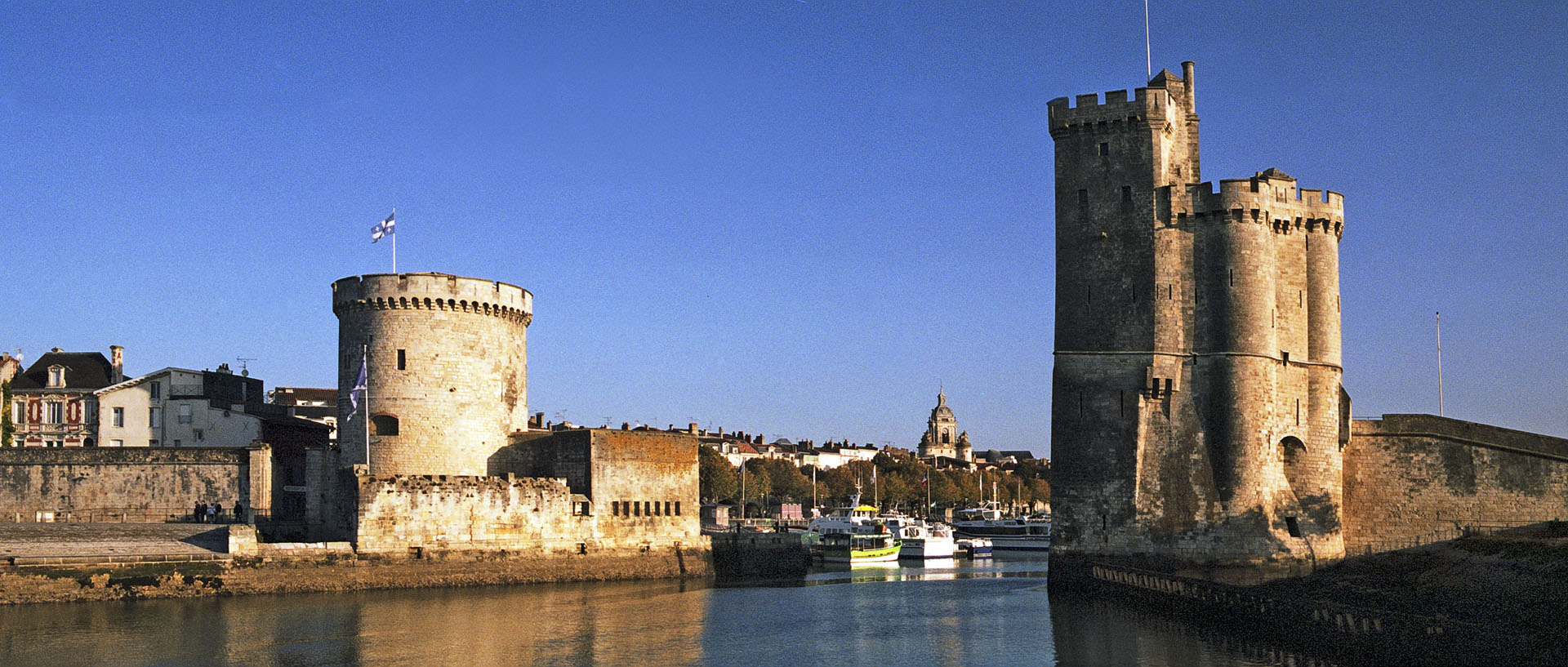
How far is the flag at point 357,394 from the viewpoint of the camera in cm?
4869

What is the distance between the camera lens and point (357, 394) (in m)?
49.1

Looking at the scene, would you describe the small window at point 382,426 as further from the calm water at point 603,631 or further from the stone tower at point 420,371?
the calm water at point 603,631

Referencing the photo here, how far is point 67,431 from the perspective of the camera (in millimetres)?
64375

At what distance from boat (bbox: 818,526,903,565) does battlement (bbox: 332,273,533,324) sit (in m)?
25.0

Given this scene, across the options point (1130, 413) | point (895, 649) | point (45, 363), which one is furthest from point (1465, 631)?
point (45, 363)

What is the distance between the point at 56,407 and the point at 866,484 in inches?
3211

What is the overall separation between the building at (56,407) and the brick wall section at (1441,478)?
53.8 m

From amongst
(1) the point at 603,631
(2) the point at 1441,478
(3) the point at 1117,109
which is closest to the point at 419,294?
(1) the point at 603,631

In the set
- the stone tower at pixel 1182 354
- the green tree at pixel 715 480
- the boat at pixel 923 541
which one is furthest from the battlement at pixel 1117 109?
the green tree at pixel 715 480

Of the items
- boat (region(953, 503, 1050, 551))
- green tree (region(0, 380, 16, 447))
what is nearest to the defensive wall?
green tree (region(0, 380, 16, 447))

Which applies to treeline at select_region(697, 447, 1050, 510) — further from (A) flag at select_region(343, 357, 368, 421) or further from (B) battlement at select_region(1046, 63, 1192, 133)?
(B) battlement at select_region(1046, 63, 1192, 133)

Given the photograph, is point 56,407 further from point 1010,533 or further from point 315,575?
point 1010,533

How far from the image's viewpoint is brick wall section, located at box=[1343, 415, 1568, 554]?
44.5 metres

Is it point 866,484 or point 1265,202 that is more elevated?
point 1265,202
